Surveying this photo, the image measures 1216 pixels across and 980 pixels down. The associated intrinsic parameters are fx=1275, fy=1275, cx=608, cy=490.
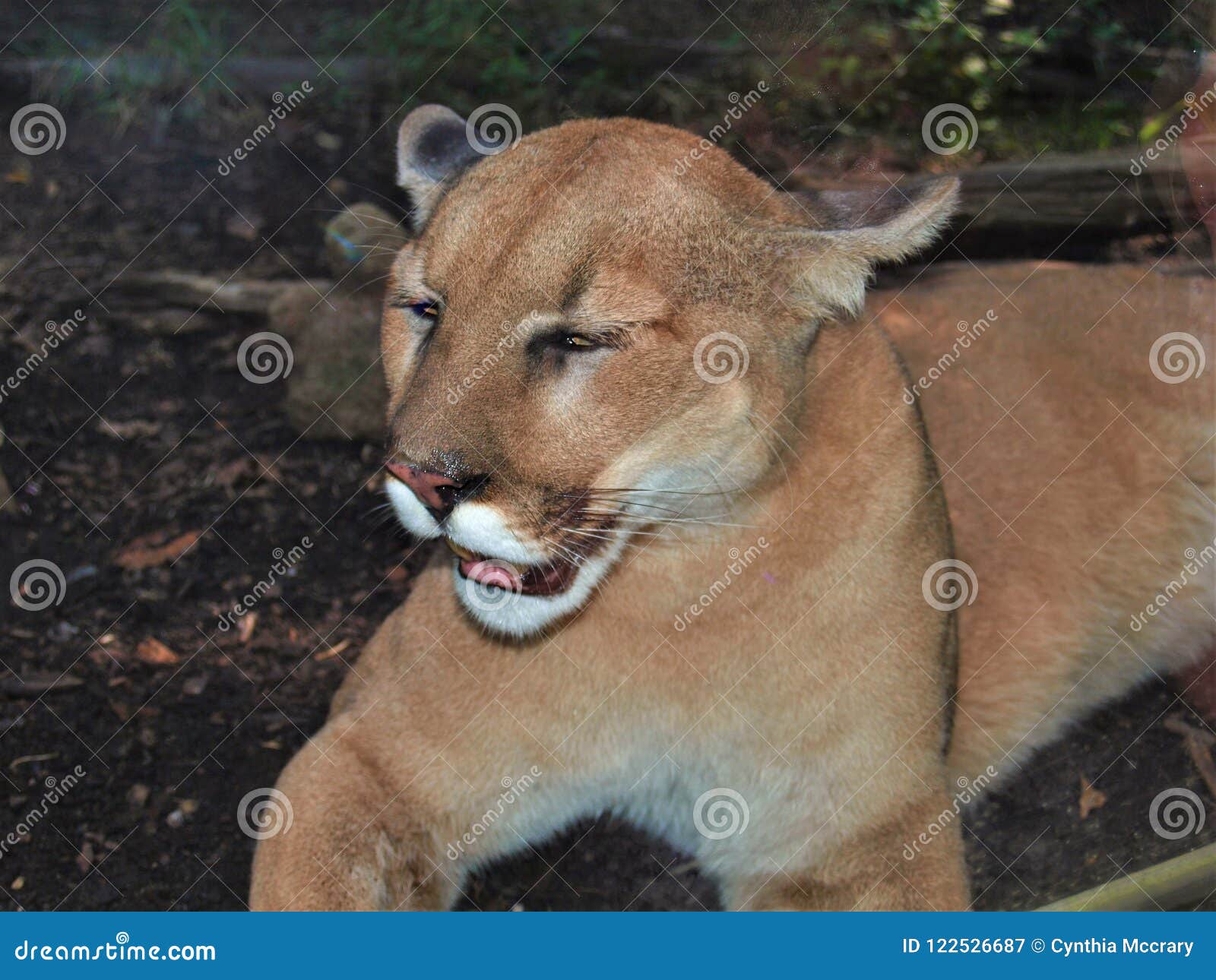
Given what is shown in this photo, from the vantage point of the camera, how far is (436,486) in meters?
2.62

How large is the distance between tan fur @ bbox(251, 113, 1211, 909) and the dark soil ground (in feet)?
1.55

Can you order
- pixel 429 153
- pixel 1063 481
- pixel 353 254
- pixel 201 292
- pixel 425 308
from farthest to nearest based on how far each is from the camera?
pixel 201 292
pixel 353 254
pixel 1063 481
pixel 429 153
pixel 425 308

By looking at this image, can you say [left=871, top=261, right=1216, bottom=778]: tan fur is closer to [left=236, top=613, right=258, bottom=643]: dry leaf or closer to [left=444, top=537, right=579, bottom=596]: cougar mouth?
[left=444, top=537, right=579, bottom=596]: cougar mouth

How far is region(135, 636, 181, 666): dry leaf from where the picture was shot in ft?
14.1

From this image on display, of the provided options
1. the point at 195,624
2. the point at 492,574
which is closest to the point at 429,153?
the point at 492,574

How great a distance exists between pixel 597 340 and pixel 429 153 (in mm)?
1203

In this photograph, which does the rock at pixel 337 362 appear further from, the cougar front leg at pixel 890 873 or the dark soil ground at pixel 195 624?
the cougar front leg at pixel 890 873

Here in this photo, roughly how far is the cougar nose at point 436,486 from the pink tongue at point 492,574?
29 centimetres

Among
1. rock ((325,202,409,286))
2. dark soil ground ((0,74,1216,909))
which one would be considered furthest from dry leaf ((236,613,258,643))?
rock ((325,202,409,286))

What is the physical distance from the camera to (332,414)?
17.1ft

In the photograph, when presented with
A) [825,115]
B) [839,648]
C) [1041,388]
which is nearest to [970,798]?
[839,648]

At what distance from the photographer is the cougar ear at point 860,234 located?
2.81 metres

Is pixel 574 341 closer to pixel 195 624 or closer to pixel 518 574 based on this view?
pixel 518 574

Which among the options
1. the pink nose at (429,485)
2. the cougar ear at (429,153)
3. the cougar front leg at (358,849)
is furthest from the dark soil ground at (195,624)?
the pink nose at (429,485)
